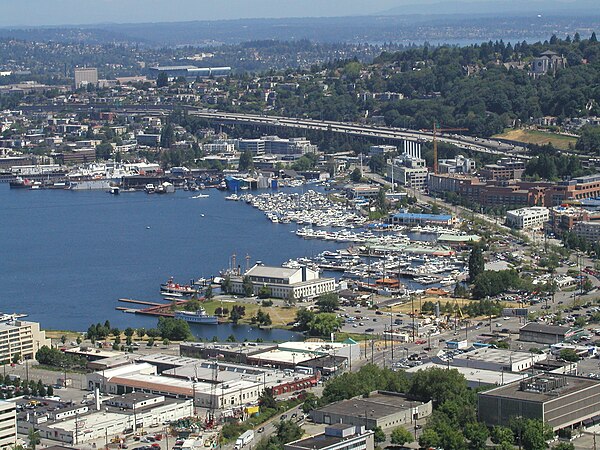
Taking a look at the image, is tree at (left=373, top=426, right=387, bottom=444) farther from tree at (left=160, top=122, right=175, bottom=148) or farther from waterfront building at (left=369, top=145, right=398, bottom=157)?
tree at (left=160, top=122, right=175, bottom=148)

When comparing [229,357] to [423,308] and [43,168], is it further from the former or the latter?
[43,168]

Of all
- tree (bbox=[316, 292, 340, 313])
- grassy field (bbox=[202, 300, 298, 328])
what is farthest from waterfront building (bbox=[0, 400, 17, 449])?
tree (bbox=[316, 292, 340, 313])

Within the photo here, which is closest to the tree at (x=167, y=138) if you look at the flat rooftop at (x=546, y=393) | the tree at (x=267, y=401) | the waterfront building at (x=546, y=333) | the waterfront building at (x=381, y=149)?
the waterfront building at (x=381, y=149)

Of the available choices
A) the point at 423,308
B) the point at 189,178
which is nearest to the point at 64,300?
the point at 423,308

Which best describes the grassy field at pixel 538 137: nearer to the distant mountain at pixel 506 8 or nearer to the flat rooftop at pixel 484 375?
the flat rooftop at pixel 484 375

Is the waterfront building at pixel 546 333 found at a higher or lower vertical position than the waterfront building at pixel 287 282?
higher

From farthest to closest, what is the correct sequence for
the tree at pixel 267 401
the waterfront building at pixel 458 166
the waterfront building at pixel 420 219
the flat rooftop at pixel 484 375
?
the waterfront building at pixel 458 166
the waterfront building at pixel 420 219
the flat rooftop at pixel 484 375
the tree at pixel 267 401
